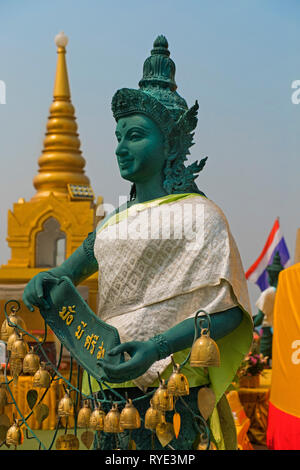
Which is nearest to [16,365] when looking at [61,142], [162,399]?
[162,399]

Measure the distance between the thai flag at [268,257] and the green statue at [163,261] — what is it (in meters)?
10.0

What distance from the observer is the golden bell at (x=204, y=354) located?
8.95 feet

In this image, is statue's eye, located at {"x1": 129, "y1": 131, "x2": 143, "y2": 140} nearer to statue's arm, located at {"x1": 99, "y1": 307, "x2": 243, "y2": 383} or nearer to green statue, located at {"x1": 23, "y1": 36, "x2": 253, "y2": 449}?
green statue, located at {"x1": 23, "y1": 36, "x2": 253, "y2": 449}

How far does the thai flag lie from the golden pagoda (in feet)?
13.7

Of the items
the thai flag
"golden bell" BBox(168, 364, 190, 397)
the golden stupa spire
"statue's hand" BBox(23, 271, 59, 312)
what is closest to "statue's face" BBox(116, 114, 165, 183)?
"statue's hand" BBox(23, 271, 59, 312)

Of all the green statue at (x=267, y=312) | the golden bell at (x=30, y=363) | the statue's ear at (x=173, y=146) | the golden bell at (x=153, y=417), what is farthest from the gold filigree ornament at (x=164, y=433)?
the green statue at (x=267, y=312)

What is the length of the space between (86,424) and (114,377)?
439 mm

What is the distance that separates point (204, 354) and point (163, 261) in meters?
0.55

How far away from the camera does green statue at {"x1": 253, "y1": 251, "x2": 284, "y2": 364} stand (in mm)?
10492

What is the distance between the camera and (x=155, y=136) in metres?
3.31

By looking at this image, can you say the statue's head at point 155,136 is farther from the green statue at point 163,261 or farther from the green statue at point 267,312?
the green statue at point 267,312

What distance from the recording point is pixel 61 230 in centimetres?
993
